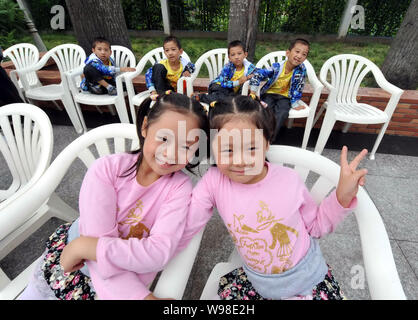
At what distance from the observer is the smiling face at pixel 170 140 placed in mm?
861

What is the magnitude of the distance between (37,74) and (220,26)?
4894 mm

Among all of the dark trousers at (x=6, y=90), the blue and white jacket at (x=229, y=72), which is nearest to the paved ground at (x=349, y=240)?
the dark trousers at (x=6, y=90)

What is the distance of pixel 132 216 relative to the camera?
102 cm

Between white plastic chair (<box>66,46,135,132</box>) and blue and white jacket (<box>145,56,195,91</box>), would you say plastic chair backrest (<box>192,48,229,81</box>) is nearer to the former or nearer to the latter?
blue and white jacket (<box>145,56,195,91</box>)

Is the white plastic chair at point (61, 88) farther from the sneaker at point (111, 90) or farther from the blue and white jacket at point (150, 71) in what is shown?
the blue and white jacket at point (150, 71)

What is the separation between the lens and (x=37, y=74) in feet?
10.8

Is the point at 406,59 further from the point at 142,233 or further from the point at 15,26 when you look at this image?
the point at 15,26

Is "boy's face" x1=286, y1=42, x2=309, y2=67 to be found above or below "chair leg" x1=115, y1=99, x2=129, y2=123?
above

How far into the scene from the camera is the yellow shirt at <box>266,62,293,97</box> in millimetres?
2471

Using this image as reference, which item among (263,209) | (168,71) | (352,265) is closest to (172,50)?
(168,71)

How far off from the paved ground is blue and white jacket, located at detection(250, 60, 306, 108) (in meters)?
1.18

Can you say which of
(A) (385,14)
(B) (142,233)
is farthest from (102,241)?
(A) (385,14)

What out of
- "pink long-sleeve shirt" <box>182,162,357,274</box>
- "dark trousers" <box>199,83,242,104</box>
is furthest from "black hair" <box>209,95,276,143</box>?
"dark trousers" <box>199,83,242,104</box>

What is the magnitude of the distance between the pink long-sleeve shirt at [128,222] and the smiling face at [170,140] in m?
0.16
